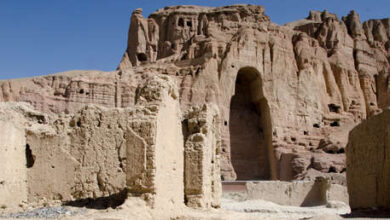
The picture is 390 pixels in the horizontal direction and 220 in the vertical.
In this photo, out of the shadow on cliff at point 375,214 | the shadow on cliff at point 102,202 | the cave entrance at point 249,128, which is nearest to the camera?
the shadow on cliff at point 102,202

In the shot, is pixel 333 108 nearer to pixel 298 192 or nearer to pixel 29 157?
pixel 298 192

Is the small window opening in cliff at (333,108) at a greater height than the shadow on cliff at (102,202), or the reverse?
Result: the small window opening in cliff at (333,108)

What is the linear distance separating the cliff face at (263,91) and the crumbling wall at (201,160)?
1924cm

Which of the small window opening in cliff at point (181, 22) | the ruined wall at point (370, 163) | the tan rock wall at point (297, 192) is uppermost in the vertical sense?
the small window opening in cliff at point (181, 22)

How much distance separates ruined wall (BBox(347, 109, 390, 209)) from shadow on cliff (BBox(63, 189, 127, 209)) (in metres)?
6.73

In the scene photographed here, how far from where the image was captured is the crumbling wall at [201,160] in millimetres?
13094

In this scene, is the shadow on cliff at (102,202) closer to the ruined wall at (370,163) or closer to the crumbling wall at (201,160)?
the crumbling wall at (201,160)

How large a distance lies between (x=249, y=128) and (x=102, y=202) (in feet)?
93.1

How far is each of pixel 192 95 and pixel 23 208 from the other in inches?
970

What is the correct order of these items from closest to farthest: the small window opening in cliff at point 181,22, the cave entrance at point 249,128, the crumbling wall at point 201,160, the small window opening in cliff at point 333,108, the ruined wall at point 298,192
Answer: the crumbling wall at point 201,160
the ruined wall at point 298,192
the cave entrance at point 249,128
the small window opening in cliff at point 333,108
the small window opening in cliff at point 181,22

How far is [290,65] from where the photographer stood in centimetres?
4103

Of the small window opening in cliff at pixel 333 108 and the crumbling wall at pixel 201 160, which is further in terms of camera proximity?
the small window opening in cliff at pixel 333 108

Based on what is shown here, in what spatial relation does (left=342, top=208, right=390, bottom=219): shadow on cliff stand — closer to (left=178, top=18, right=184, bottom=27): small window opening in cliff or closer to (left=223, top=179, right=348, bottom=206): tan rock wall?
(left=223, top=179, right=348, bottom=206): tan rock wall

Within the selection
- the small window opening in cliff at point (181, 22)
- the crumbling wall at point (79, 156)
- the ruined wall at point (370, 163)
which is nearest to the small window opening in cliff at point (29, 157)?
the crumbling wall at point (79, 156)
